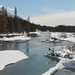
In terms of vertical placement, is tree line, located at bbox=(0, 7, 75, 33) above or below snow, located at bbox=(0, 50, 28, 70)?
above

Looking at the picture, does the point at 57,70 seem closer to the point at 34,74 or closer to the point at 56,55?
the point at 34,74

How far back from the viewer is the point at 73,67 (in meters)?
13.2

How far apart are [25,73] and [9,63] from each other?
366 cm

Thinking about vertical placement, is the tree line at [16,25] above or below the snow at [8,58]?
above

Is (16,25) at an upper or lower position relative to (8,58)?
upper

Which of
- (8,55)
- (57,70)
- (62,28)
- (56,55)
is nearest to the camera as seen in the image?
(57,70)

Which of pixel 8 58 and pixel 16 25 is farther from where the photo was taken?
pixel 16 25

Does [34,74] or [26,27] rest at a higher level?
[26,27]

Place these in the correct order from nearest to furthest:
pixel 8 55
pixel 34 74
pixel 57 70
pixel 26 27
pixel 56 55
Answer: pixel 34 74, pixel 57 70, pixel 8 55, pixel 56 55, pixel 26 27

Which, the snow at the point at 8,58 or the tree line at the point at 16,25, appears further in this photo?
the tree line at the point at 16,25

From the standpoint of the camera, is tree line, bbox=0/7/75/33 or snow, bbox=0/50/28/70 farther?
tree line, bbox=0/7/75/33

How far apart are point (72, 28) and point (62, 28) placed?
12889 mm

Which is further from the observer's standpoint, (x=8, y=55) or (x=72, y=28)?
(x=72, y=28)

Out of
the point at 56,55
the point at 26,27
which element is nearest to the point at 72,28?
the point at 26,27
